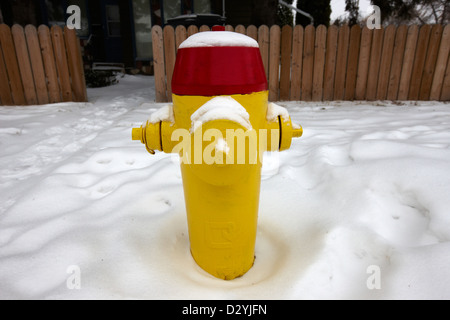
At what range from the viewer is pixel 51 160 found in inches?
95.4

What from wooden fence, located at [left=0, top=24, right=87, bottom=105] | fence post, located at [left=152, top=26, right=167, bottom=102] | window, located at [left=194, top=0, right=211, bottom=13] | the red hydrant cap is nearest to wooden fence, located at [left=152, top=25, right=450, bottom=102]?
fence post, located at [left=152, top=26, right=167, bottom=102]

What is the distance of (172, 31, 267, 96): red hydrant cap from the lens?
3.04 feet

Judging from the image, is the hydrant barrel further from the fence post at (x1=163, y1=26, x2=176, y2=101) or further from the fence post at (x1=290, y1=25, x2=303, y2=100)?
the fence post at (x1=290, y1=25, x2=303, y2=100)

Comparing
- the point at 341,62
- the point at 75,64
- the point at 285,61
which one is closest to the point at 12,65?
the point at 75,64

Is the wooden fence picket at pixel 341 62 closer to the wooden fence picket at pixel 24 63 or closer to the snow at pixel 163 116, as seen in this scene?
the snow at pixel 163 116

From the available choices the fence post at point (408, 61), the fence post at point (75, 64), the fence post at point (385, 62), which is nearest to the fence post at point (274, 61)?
the fence post at point (385, 62)

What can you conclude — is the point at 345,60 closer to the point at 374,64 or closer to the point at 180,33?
the point at 374,64

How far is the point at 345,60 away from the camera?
175 inches

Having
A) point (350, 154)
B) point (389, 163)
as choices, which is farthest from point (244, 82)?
point (350, 154)

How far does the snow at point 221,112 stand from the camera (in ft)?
2.73

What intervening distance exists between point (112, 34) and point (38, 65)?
20.1 feet

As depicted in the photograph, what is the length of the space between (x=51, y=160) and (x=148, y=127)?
1.81m

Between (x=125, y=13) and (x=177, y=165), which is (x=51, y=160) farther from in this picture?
(x=125, y=13)

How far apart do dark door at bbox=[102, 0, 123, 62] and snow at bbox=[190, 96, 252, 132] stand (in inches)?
395
